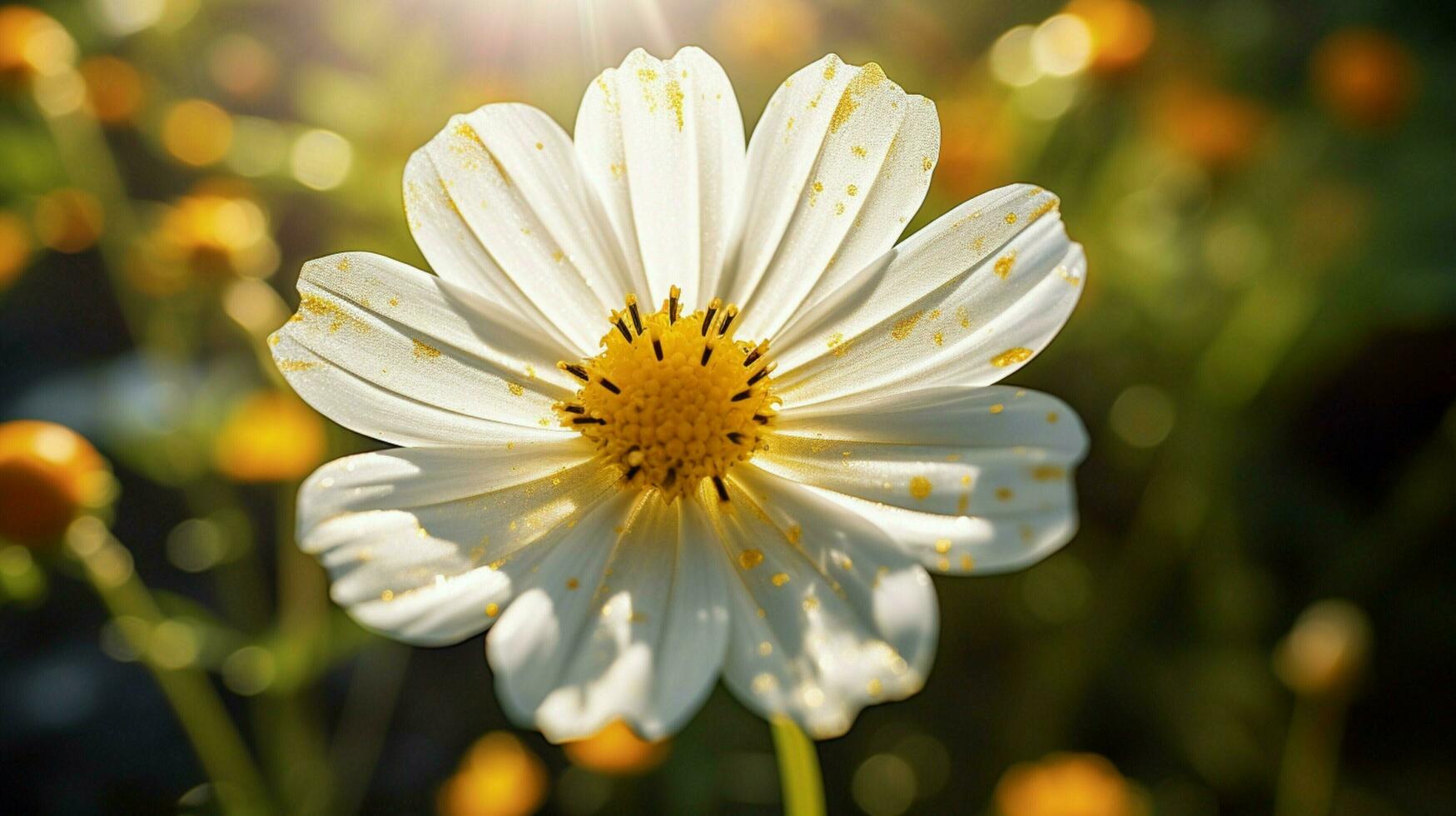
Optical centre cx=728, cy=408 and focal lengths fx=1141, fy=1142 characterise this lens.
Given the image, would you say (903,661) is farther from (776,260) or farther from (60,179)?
(60,179)

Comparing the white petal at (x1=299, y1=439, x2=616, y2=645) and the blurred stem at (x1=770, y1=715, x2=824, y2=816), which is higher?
the white petal at (x1=299, y1=439, x2=616, y2=645)

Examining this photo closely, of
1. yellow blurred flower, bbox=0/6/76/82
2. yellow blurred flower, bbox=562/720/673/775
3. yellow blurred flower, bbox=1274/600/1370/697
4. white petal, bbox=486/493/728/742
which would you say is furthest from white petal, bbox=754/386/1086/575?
yellow blurred flower, bbox=0/6/76/82

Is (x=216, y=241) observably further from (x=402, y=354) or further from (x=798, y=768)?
(x=798, y=768)

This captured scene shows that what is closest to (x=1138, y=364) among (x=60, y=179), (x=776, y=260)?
(x=776, y=260)

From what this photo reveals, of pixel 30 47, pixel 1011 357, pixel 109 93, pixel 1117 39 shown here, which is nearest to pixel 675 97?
pixel 1011 357

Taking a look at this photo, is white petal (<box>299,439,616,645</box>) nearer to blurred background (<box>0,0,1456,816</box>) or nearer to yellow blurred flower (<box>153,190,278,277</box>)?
blurred background (<box>0,0,1456,816</box>)
